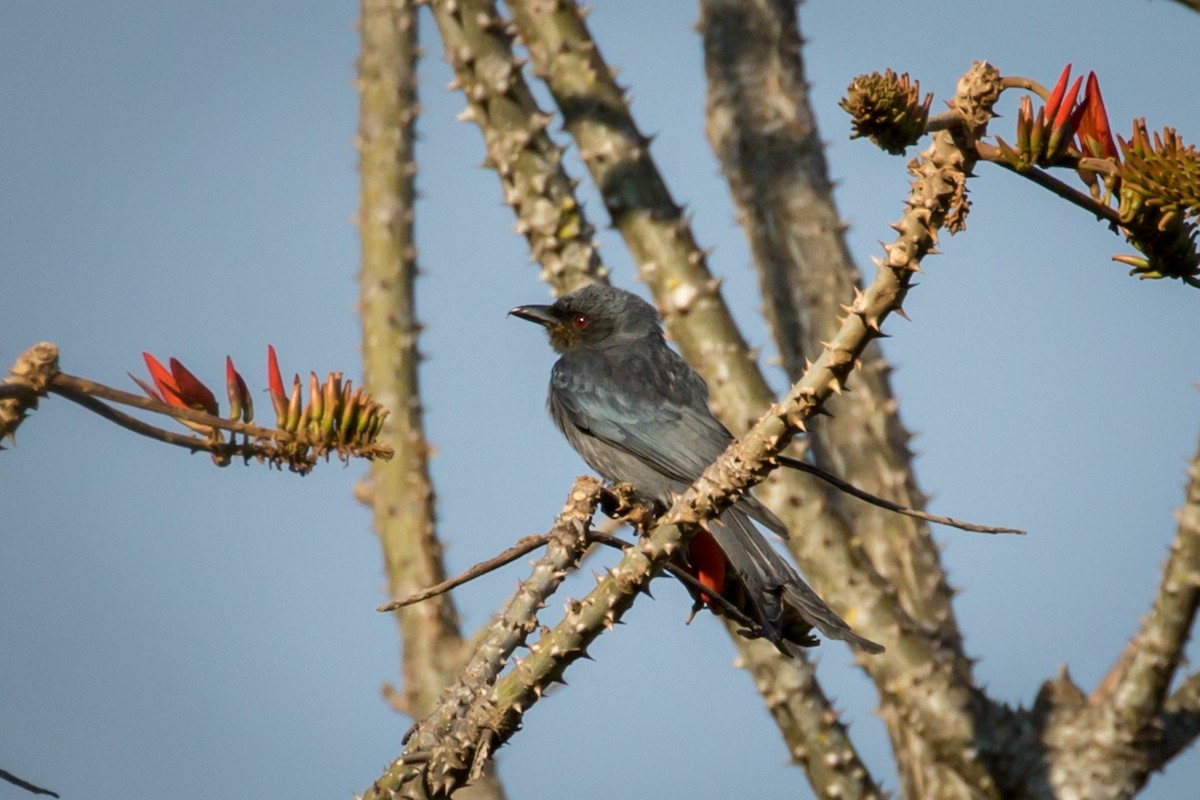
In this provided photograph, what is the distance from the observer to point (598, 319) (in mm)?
6172

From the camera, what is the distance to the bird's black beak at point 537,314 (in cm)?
621

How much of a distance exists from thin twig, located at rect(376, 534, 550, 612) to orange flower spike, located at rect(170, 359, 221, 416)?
47 cm

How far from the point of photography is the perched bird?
409 cm

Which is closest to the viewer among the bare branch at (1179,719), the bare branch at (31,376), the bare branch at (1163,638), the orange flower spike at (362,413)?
the bare branch at (31,376)

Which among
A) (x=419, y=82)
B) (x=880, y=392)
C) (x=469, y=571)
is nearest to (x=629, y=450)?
(x=880, y=392)

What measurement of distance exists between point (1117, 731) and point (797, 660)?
1.28 meters

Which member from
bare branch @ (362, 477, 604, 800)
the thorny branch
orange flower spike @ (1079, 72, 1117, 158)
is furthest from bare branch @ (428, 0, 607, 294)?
orange flower spike @ (1079, 72, 1117, 158)

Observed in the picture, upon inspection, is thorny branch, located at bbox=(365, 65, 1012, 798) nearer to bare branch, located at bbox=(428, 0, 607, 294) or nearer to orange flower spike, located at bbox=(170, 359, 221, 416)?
orange flower spike, located at bbox=(170, 359, 221, 416)

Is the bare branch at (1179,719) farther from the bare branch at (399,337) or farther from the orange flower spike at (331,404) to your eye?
the orange flower spike at (331,404)

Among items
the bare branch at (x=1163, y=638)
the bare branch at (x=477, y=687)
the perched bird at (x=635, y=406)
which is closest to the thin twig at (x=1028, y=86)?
the bare branch at (x=477, y=687)

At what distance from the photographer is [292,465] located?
2.37m

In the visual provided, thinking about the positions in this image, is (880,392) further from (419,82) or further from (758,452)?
(758,452)

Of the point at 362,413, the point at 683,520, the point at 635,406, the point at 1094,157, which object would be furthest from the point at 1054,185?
the point at 635,406

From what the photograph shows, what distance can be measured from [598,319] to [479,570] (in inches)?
148
